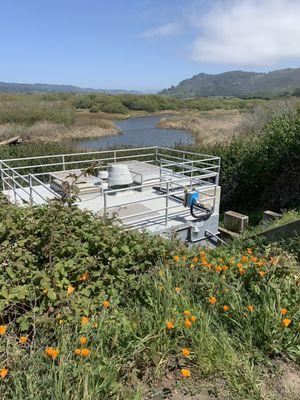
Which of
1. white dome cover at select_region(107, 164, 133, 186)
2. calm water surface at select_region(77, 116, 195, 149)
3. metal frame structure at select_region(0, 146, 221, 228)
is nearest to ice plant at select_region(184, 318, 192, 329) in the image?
metal frame structure at select_region(0, 146, 221, 228)

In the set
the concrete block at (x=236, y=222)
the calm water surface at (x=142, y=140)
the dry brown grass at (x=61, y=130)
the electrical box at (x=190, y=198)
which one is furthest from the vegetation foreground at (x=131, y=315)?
the dry brown grass at (x=61, y=130)

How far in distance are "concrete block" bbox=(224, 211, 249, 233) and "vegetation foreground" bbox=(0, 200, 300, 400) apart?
499cm

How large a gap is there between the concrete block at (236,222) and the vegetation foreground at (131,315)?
4.99 metres

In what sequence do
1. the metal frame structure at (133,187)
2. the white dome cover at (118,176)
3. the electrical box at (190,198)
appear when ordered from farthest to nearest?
the white dome cover at (118,176), the electrical box at (190,198), the metal frame structure at (133,187)

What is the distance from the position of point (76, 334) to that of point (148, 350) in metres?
0.44

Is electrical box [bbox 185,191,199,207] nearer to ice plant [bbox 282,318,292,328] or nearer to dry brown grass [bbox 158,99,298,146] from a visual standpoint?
ice plant [bbox 282,318,292,328]

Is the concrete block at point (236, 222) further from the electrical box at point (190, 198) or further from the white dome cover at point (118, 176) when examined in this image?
the white dome cover at point (118, 176)

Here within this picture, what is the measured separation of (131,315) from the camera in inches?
86.5

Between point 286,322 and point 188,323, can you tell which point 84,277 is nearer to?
point 188,323

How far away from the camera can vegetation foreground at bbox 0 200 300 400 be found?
1.71 meters

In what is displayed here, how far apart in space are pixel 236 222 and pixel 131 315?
244 inches

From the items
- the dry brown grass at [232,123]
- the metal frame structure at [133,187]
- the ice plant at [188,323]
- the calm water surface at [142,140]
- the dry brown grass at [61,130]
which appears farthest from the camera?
the dry brown grass at [61,130]

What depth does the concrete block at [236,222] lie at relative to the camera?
7.88 meters

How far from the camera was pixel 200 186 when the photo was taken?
8477 mm
